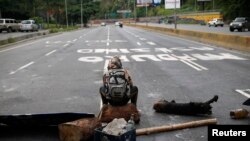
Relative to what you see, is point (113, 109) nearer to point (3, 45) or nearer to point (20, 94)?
point (20, 94)

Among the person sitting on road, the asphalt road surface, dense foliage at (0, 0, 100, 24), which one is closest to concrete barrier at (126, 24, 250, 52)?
the asphalt road surface

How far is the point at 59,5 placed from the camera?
109 metres

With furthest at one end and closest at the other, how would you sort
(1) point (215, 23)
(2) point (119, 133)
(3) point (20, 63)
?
(1) point (215, 23), (3) point (20, 63), (2) point (119, 133)

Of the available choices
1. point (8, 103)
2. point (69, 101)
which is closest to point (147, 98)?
point (69, 101)

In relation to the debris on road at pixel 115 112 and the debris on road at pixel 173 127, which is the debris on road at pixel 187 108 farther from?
the debris on road at pixel 115 112

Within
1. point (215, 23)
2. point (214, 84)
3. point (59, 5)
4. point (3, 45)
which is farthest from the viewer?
point (59, 5)

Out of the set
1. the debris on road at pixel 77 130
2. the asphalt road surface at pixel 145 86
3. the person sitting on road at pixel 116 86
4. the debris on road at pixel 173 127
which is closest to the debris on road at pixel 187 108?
the asphalt road surface at pixel 145 86

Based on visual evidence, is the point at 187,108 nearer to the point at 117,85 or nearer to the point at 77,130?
the point at 117,85

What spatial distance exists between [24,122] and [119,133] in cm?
210

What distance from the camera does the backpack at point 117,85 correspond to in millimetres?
6816

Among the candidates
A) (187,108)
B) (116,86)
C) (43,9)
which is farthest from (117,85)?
(43,9)

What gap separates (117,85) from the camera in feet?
22.3

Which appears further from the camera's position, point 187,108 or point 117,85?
point 187,108

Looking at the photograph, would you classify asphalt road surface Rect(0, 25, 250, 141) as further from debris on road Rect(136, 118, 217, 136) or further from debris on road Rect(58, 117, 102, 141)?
debris on road Rect(58, 117, 102, 141)
